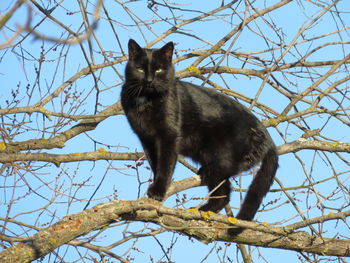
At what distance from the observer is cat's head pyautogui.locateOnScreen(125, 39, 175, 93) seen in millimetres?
4586

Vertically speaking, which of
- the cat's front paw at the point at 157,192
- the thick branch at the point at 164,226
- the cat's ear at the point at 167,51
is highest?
the cat's ear at the point at 167,51

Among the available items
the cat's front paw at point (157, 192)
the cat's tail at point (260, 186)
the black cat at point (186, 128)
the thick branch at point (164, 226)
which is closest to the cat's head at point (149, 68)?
the black cat at point (186, 128)

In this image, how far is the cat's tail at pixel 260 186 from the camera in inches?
159

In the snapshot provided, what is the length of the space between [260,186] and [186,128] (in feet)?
3.36

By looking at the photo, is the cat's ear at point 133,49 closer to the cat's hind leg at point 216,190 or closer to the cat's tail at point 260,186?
the cat's hind leg at point 216,190

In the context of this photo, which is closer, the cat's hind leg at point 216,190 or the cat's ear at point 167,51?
the cat's hind leg at point 216,190

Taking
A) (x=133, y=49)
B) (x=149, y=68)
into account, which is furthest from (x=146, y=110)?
(x=133, y=49)

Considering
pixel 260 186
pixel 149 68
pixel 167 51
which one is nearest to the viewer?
pixel 260 186

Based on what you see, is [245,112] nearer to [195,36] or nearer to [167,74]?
[167,74]

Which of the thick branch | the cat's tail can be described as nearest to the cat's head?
the cat's tail

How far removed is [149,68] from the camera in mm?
4586

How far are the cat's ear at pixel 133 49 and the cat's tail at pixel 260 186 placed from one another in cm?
170

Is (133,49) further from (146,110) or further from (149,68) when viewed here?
(146,110)

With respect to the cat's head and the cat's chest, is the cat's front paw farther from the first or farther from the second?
the cat's head
